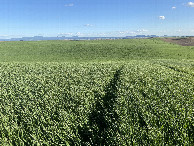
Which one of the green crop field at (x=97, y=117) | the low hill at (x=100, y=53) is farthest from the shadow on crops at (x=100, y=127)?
the low hill at (x=100, y=53)

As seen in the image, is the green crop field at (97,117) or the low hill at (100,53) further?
the low hill at (100,53)

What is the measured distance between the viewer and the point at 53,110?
953 centimetres

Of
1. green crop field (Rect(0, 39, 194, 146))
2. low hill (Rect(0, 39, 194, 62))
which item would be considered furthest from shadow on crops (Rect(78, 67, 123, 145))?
low hill (Rect(0, 39, 194, 62))

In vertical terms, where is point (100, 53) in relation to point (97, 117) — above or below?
above

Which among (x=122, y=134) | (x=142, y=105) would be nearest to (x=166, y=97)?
(x=142, y=105)

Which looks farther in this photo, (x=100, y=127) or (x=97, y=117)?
(x=97, y=117)

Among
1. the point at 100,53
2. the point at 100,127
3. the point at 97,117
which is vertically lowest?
the point at 100,127

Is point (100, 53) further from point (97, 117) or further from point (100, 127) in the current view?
point (100, 127)

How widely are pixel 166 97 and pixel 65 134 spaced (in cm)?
660

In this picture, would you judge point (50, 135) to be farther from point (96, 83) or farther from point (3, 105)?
point (96, 83)

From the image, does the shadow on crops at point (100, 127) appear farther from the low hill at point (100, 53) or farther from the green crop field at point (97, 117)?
the low hill at point (100, 53)

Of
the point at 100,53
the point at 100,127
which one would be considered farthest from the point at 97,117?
the point at 100,53

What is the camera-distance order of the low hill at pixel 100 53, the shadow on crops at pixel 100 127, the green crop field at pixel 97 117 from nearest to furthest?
the green crop field at pixel 97 117
the shadow on crops at pixel 100 127
the low hill at pixel 100 53

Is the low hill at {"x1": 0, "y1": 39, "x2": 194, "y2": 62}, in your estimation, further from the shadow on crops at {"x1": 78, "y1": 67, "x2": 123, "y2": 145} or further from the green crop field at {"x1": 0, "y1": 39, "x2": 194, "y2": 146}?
the shadow on crops at {"x1": 78, "y1": 67, "x2": 123, "y2": 145}
